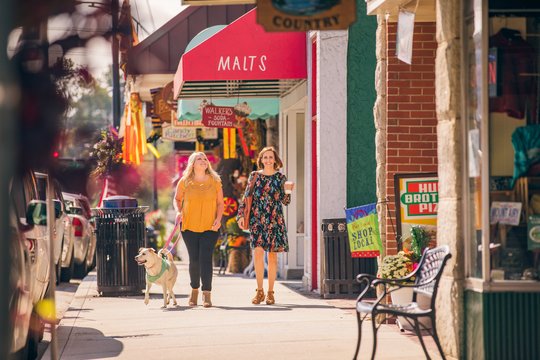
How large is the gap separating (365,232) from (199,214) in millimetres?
2693

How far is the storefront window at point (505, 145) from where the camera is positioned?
27.1ft

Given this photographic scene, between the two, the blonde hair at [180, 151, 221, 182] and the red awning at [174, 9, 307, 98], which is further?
the red awning at [174, 9, 307, 98]

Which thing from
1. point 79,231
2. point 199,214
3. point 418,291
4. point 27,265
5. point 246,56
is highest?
point 246,56

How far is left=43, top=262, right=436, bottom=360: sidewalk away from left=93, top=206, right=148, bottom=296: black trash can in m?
0.30

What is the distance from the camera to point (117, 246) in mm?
15383

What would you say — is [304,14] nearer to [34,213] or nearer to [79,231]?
[34,213]

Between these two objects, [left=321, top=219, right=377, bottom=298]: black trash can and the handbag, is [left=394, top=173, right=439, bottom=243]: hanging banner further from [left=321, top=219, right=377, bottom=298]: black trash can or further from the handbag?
the handbag

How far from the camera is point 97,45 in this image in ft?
12.9

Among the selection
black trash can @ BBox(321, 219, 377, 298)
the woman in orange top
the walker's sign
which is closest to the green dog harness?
the woman in orange top

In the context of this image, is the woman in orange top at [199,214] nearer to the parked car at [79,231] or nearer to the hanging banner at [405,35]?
the hanging banner at [405,35]

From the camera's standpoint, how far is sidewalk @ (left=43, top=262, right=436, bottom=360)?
31.5 ft

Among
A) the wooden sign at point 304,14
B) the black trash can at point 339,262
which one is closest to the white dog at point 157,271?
the black trash can at point 339,262

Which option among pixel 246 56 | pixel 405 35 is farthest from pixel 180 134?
pixel 405 35

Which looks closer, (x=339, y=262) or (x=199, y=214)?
(x=199, y=214)
